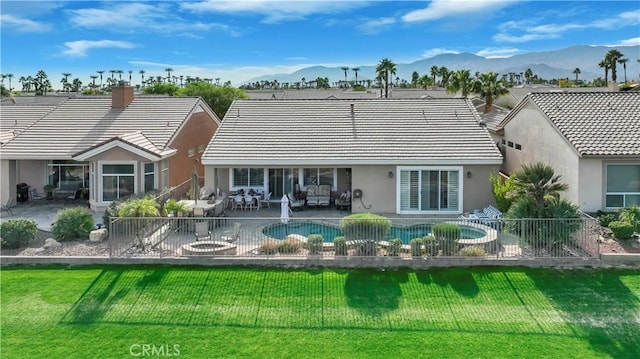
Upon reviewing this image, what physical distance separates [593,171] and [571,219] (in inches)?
229

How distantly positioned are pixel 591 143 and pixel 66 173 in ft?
87.8

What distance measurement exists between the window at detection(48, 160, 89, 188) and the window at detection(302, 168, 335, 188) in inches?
491

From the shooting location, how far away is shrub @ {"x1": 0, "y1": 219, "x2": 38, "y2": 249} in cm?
1917

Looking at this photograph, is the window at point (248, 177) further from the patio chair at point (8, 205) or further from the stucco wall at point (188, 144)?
the patio chair at point (8, 205)

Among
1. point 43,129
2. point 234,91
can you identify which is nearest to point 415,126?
point 43,129

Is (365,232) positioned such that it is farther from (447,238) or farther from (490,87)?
(490,87)

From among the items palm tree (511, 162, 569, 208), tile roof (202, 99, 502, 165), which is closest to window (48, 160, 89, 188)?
tile roof (202, 99, 502, 165)

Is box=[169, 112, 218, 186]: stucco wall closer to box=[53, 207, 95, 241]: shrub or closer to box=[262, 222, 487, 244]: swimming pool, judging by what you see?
box=[53, 207, 95, 241]: shrub

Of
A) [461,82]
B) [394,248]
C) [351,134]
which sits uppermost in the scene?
[461,82]

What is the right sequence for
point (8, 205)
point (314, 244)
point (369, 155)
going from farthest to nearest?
point (8, 205), point (369, 155), point (314, 244)

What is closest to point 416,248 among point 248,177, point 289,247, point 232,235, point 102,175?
point 289,247

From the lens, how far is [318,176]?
27.7 m

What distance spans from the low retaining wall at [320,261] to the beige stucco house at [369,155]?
8036 mm

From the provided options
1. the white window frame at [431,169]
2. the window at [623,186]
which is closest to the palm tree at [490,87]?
the white window frame at [431,169]
